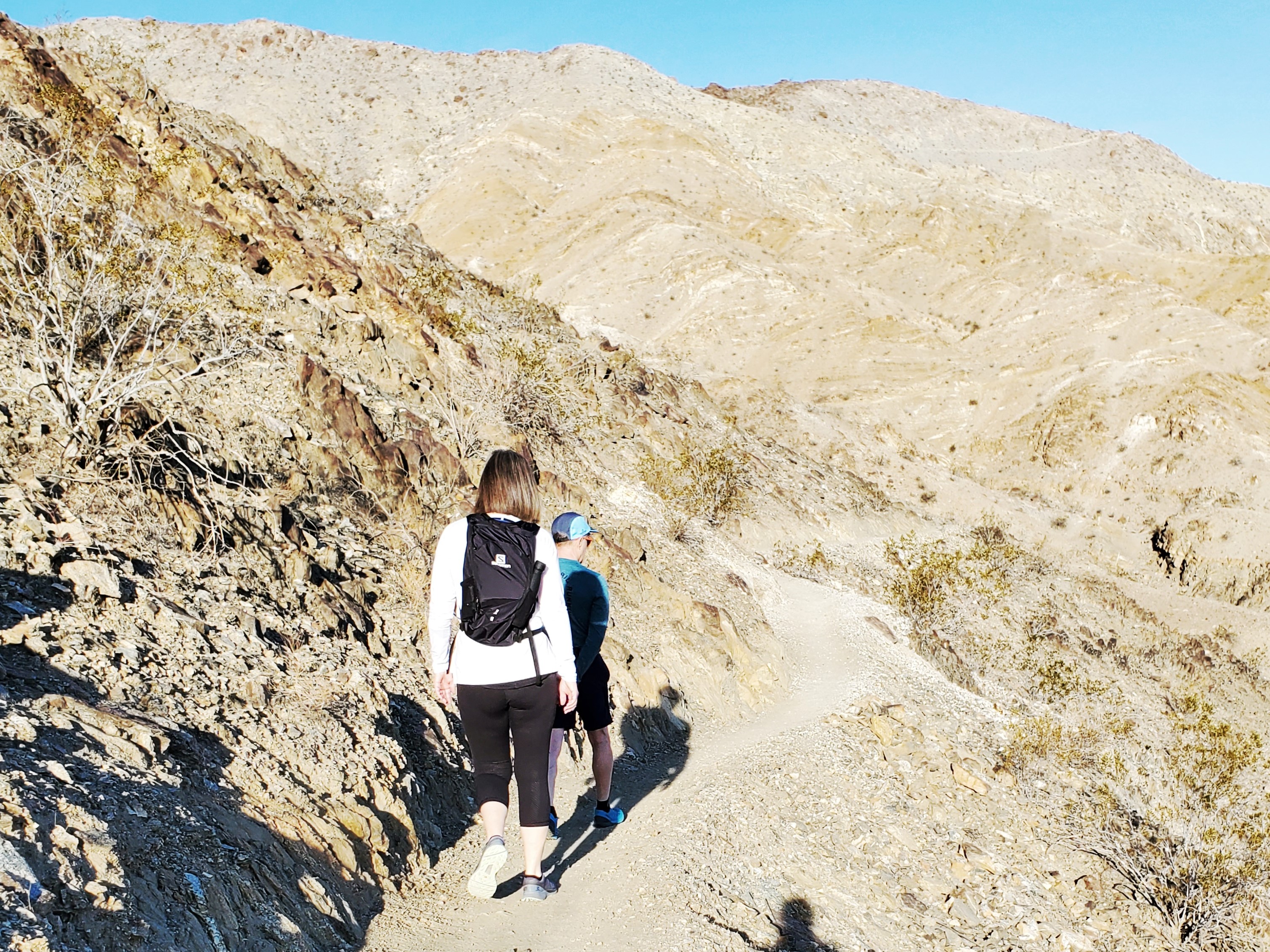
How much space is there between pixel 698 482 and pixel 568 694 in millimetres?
11408

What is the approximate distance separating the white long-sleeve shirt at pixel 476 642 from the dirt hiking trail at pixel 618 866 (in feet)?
3.77

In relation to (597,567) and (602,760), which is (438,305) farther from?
(602,760)

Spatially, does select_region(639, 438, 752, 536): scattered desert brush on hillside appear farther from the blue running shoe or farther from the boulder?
the boulder

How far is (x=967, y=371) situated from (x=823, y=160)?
28956 millimetres

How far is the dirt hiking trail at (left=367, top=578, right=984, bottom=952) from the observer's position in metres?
3.84

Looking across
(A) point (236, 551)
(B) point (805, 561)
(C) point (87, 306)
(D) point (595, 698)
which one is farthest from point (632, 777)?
(B) point (805, 561)

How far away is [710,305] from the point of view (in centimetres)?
3650

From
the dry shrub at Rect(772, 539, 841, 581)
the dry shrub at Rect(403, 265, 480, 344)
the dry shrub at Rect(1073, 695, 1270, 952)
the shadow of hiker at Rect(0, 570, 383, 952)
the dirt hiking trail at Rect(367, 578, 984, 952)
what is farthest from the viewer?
the dry shrub at Rect(772, 539, 841, 581)

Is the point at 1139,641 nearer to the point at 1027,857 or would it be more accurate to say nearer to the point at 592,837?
the point at 1027,857

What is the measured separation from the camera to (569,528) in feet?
14.1

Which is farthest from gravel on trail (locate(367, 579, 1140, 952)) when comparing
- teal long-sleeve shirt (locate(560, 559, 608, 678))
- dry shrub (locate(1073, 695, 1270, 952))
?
teal long-sleeve shirt (locate(560, 559, 608, 678))

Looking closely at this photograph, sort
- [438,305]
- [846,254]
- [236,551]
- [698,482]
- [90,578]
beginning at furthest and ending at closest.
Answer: [846,254], [438,305], [698,482], [236,551], [90,578]

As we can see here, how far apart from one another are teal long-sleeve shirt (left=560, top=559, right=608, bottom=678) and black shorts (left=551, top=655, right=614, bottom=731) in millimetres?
229

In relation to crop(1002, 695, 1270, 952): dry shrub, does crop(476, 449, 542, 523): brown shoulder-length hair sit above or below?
above
